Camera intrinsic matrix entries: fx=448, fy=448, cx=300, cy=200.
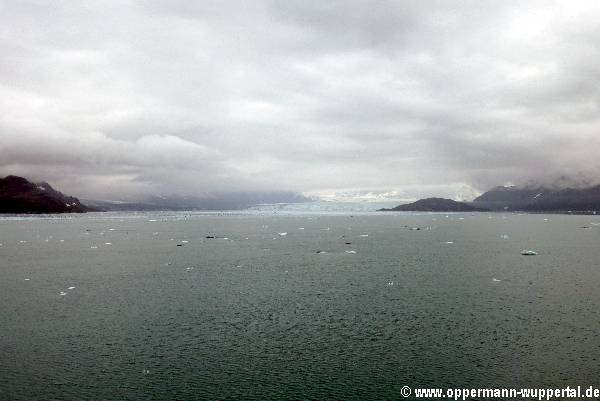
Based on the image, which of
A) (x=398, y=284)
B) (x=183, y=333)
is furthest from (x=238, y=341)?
(x=398, y=284)

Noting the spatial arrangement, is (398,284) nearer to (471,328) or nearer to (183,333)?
(471,328)

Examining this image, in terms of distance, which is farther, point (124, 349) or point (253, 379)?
point (124, 349)

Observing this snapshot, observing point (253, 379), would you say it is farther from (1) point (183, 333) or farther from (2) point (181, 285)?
(2) point (181, 285)

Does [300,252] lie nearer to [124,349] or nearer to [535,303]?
[535,303]

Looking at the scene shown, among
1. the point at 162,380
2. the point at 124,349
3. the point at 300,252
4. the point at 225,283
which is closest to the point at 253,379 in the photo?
the point at 162,380

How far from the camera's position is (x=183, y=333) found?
22938 mm

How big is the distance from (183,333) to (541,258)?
48.8m

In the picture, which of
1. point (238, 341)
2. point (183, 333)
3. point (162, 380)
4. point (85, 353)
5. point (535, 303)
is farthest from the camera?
point (535, 303)

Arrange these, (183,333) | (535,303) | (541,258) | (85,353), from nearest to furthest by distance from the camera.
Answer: (85,353) < (183,333) < (535,303) < (541,258)

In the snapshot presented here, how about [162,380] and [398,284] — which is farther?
[398,284]

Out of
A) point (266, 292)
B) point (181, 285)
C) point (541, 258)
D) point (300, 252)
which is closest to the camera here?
point (266, 292)

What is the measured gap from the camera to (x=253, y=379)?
56.4ft

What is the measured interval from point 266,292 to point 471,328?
48.8ft

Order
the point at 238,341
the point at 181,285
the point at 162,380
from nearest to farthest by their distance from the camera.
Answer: the point at 162,380 < the point at 238,341 < the point at 181,285
